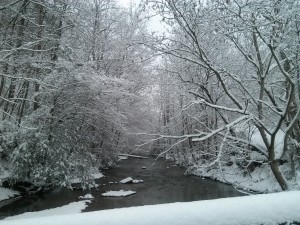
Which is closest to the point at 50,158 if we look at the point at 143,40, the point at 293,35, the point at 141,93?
the point at 143,40

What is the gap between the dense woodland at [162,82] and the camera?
279 inches

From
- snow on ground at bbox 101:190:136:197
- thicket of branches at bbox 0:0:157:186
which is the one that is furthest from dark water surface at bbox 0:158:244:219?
thicket of branches at bbox 0:0:157:186

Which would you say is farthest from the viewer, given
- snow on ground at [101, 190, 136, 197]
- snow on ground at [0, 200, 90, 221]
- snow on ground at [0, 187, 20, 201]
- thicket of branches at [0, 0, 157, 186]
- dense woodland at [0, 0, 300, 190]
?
snow on ground at [101, 190, 136, 197]

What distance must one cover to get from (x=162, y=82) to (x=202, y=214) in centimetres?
1353

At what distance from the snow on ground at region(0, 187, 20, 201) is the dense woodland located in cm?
53

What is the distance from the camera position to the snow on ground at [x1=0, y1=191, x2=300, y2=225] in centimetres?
264

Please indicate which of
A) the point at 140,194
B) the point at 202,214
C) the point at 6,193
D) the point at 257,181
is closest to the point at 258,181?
the point at 257,181

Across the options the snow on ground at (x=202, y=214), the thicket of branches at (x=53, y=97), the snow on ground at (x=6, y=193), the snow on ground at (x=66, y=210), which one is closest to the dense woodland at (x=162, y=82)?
the thicket of branches at (x=53, y=97)

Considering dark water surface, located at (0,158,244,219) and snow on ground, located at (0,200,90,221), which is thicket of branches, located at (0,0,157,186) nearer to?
dark water surface, located at (0,158,244,219)

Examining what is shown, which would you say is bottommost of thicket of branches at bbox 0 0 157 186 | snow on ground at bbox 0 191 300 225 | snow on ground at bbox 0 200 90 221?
snow on ground at bbox 0 200 90 221

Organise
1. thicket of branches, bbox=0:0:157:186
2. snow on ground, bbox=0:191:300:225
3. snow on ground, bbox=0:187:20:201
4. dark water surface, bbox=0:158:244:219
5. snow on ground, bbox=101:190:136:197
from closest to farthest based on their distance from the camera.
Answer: snow on ground, bbox=0:191:300:225, dark water surface, bbox=0:158:244:219, snow on ground, bbox=0:187:20:201, thicket of branches, bbox=0:0:157:186, snow on ground, bbox=101:190:136:197

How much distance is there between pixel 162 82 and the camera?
16000 millimetres

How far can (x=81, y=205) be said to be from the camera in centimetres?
1166

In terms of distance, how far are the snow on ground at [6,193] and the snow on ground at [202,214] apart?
11724mm
